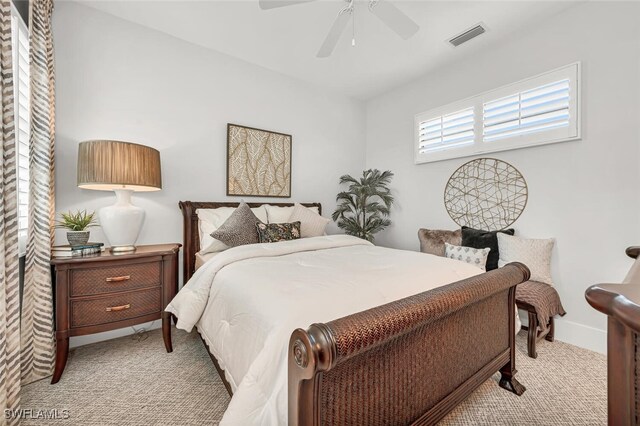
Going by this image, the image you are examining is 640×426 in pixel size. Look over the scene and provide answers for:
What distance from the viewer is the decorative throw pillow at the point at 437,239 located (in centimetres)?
294

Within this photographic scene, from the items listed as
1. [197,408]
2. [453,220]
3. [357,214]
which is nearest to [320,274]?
[197,408]

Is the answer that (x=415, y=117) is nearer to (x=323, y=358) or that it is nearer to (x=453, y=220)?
(x=453, y=220)

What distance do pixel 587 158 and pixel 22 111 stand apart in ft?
14.1

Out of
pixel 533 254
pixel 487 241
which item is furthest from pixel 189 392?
pixel 533 254

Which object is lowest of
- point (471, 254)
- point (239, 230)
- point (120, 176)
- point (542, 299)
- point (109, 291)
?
point (542, 299)

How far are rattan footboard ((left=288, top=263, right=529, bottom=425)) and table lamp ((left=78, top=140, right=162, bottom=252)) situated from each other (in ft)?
6.06

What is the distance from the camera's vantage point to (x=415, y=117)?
11.8ft

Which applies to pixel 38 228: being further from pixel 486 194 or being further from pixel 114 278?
pixel 486 194

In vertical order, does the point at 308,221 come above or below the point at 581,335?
above

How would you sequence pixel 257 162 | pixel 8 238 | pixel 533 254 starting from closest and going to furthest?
pixel 8 238 < pixel 533 254 < pixel 257 162

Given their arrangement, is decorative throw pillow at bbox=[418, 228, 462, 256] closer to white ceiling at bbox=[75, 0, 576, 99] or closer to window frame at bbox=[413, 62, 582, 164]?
window frame at bbox=[413, 62, 582, 164]

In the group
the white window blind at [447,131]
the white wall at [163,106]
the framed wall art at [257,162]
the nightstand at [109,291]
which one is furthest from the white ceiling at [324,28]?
the nightstand at [109,291]

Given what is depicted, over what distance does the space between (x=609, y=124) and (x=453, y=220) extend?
151 centimetres

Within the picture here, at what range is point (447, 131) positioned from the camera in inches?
128
